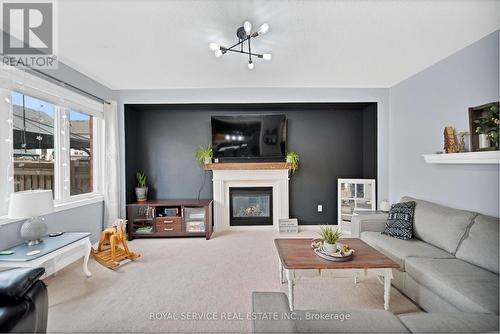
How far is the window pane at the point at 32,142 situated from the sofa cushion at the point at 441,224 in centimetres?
437

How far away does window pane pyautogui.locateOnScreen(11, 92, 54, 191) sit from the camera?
2.34 m

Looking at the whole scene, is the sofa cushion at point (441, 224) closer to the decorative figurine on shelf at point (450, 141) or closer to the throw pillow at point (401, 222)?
the throw pillow at point (401, 222)

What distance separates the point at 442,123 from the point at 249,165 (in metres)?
2.76

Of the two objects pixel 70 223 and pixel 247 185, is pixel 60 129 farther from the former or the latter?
pixel 247 185

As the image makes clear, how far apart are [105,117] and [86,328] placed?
9.56 feet

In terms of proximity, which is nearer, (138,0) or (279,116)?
(138,0)

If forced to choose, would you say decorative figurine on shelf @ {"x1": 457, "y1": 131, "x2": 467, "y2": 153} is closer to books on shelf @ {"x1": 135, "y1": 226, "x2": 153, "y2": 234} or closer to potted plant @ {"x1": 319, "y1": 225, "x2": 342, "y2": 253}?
potted plant @ {"x1": 319, "y1": 225, "x2": 342, "y2": 253}

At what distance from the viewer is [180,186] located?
4.29m

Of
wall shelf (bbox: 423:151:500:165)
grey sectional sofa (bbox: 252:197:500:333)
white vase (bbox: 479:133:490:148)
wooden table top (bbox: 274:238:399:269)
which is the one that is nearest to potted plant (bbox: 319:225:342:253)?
wooden table top (bbox: 274:238:399:269)

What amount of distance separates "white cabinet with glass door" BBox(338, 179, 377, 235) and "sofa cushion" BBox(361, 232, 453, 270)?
1.32m

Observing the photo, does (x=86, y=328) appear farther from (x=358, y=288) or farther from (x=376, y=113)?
(x=376, y=113)

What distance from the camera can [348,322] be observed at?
131 cm

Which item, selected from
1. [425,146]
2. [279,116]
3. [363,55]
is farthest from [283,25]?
[425,146]

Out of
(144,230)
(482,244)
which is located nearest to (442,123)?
(482,244)
